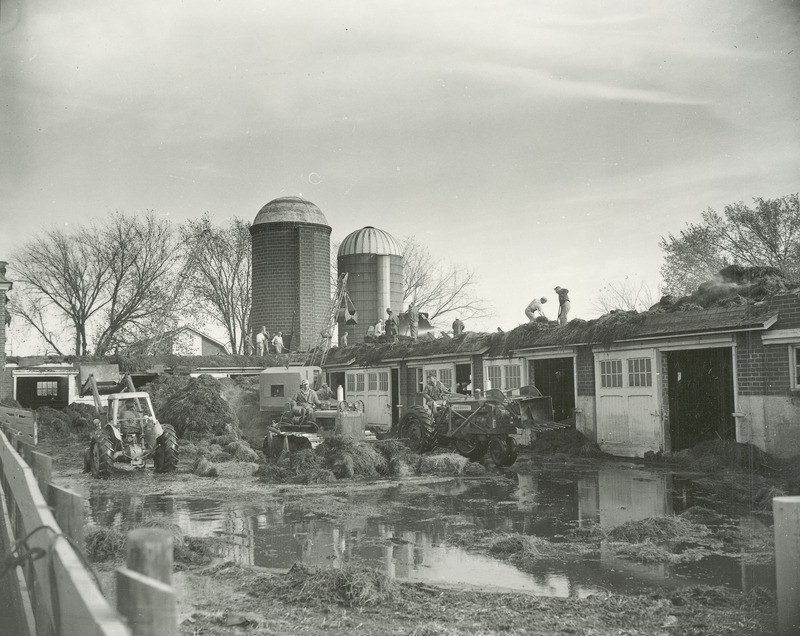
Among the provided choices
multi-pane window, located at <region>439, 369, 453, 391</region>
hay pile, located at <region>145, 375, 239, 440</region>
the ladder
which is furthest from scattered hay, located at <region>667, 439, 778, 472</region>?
the ladder

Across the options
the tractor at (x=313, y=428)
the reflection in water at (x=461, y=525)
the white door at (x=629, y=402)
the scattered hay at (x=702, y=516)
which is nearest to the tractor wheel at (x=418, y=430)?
the tractor at (x=313, y=428)

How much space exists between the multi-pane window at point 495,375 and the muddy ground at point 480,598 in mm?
12038

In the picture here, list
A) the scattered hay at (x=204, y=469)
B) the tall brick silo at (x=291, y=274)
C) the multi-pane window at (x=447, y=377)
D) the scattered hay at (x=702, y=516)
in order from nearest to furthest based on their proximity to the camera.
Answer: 1. the scattered hay at (x=702, y=516)
2. the scattered hay at (x=204, y=469)
3. the multi-pane window at (x=447, y=377)
4. the tall brick silo at (x=291, y=274)

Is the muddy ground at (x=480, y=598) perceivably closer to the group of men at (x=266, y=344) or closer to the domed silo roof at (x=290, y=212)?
the group of men at (x=266, y=344)

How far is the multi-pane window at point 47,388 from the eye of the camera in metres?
28.7

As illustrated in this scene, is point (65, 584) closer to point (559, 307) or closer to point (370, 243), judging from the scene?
point (559, 307)

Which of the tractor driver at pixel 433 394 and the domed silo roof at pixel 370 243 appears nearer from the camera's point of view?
the tractor driver at pixel 433 394

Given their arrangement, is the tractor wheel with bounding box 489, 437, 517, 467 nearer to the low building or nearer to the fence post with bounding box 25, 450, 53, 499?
the low building

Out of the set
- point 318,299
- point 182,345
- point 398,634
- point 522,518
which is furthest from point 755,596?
point 182,345

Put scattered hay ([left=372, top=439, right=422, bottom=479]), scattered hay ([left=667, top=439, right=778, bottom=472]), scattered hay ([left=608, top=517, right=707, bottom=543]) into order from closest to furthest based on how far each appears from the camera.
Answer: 1. scattered hay ([left=608, top=517, right=707, bottom=543])
2. scattered hay ([left=667, top=439, right=778, bottom=472])
3. scattered hay ([left=372, top=439, right=422, bottom=479])

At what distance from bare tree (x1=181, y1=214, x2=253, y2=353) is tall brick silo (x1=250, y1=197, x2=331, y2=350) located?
10007 millimetres

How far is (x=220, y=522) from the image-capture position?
9570mm

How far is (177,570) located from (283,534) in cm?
191

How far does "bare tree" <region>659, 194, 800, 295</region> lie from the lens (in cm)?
3147
